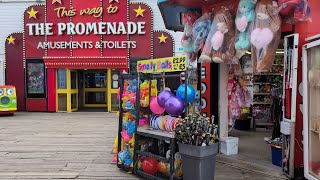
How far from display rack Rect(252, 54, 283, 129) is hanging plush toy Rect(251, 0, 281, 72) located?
181 inches

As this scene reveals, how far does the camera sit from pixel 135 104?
4.86m

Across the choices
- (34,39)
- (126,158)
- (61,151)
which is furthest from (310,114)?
(34,39)

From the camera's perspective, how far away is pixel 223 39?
4.73 metres

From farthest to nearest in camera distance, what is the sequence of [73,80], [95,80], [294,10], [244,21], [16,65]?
[95,80]
[73,80]
[16,65]
[244,21]
[294,10]

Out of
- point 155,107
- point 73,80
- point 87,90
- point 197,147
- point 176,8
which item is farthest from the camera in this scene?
point 87,90

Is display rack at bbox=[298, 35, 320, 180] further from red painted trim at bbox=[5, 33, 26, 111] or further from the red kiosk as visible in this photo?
red painted trim at bbox=[5, 33, 26, 111]

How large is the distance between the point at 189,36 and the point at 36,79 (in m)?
9.89

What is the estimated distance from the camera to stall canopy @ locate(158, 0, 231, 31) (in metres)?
5.48

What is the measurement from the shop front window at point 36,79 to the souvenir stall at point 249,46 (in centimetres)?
904

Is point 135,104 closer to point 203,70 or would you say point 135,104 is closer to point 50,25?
point 203,70

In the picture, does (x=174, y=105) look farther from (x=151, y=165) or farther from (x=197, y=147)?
(x=151, y=165)

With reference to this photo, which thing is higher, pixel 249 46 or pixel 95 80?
pixel 249 46

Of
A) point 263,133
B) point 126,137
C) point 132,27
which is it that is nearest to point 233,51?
point 126,137

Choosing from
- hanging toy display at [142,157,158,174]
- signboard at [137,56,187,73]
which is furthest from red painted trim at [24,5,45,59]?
hanging toy display at [142,157,158,174]
